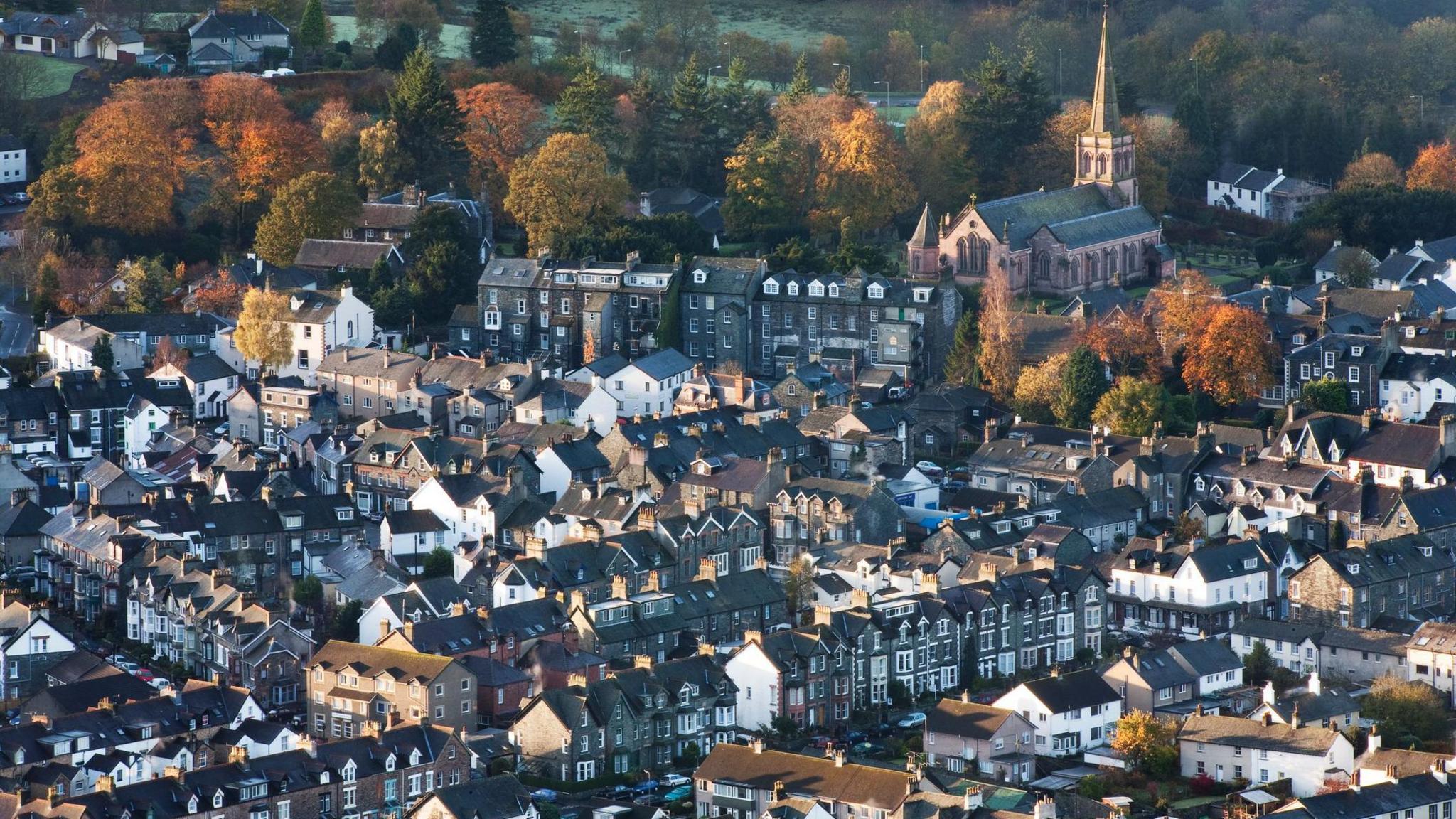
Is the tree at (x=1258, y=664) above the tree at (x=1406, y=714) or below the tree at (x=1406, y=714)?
below

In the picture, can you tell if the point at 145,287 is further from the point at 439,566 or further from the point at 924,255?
the point at 439,566

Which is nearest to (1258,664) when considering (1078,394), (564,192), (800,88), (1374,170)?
(1078,394)

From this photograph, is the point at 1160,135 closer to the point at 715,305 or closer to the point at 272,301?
the point at 715,305

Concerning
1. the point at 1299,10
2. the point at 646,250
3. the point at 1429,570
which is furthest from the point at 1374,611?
the point at 1299,10

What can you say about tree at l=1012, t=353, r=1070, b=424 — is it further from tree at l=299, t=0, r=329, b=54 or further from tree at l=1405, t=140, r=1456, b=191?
tree at l=299, t=0, r=329, b=54

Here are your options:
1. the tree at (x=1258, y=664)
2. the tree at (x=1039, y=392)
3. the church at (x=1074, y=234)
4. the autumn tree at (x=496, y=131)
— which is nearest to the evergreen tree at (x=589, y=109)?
the autumn tree at (x=496, y=131)

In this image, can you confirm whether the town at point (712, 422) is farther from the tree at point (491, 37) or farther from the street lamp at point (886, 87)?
the street lamp at point (886, 87)
